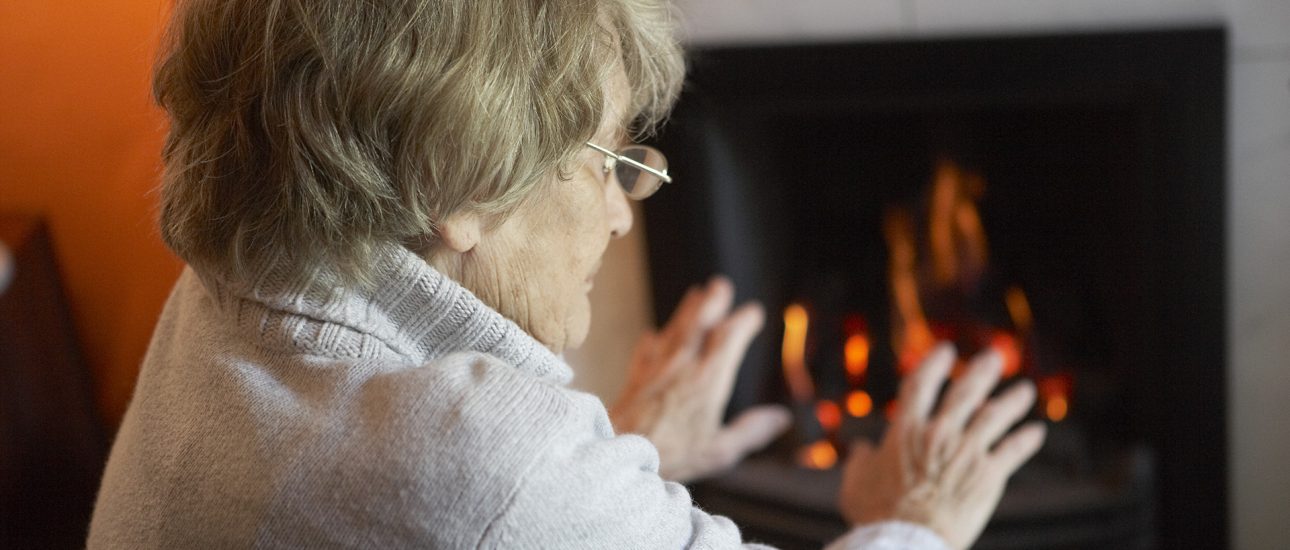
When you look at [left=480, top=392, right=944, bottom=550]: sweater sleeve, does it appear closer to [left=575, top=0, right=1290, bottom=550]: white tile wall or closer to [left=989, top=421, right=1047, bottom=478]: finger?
[left=989, top=421, right=1047, bottom=478]: finger

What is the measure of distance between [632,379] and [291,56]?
0.69 m

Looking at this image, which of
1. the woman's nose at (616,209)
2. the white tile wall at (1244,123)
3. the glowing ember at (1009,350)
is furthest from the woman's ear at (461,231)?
the glowing ember at (1009,350)

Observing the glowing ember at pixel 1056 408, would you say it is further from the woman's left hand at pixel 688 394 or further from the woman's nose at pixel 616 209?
the woman's nose at pixel 616 209

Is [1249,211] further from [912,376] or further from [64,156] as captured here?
[64,156]

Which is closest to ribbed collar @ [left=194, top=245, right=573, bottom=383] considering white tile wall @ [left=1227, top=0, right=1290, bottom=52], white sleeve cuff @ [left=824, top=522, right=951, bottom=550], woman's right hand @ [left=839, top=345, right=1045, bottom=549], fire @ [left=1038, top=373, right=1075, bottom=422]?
white sleeve cuff @ [left=824, top=522, right=951, bottom=550]

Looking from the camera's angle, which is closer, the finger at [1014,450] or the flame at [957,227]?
the finger at [1014,450]

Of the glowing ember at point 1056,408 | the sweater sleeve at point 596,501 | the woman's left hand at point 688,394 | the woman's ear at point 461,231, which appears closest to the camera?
the sweater sleeve at point 596,501

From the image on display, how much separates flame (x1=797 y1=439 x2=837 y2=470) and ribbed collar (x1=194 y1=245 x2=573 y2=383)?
41.7 inches

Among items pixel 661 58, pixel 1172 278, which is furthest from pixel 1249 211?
pixel 661 58

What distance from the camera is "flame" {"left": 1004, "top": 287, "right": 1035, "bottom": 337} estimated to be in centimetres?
181

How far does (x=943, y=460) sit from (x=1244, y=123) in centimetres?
66

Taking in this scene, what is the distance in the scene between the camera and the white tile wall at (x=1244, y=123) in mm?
1443

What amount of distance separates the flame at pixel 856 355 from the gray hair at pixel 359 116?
1.11m

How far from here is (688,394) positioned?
129 centimetres
